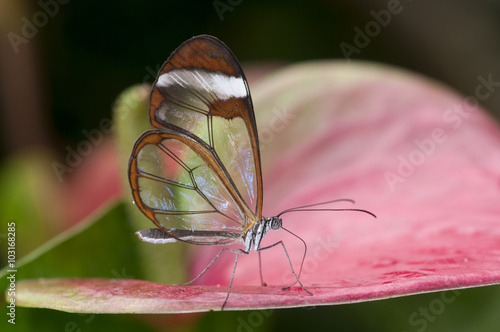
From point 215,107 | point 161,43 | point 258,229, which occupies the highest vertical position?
point 161,43

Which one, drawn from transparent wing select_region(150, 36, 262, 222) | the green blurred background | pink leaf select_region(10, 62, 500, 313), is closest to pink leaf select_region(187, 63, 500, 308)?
pink leaf select_region(10, 62, 500, 313)

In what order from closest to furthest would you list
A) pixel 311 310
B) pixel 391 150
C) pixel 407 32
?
Result: pixel 391 150 < pixel 311 310 < pixel 407 32

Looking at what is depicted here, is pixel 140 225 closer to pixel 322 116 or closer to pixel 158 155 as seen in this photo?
pixel 158 155

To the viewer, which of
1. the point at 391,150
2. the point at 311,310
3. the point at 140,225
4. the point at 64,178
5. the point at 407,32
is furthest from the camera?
the point at 407,32

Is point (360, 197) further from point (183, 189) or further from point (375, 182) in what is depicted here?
point (183, 189)

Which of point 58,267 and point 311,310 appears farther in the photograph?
point 311,310

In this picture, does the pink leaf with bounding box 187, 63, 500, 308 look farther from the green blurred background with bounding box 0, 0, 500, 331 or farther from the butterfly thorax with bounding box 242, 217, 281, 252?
the green blurred background with bounding box 0, 0, 500, 331

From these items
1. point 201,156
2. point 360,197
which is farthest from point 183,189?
point 360,197

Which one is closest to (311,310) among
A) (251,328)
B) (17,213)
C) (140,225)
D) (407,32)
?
(251,328)

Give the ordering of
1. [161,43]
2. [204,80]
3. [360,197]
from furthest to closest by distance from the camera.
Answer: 1. [161,43]
2. [360,197]
3. [204,80]
